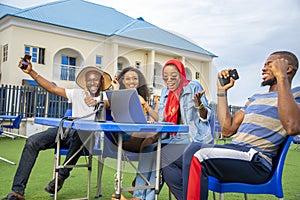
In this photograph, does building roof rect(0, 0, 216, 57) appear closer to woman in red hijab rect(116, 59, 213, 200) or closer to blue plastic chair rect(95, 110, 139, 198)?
blue plastic chair rect(95, 110, 139, 198)

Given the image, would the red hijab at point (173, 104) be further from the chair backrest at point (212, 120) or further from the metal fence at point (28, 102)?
the metal fence at point (28, 102)

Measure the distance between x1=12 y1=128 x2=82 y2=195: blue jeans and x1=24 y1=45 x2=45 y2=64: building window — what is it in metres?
9.20

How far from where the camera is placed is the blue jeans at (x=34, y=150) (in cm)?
221

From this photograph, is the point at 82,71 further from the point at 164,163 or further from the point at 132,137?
the point at 164,163

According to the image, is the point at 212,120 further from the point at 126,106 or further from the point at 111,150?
the point at 111,150

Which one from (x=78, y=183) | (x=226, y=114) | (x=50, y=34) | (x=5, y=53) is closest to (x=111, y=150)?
(x=226, y=114)

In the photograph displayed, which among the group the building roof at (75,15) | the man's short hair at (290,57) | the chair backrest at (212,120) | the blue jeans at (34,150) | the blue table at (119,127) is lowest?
the blue jeans at (34,150)

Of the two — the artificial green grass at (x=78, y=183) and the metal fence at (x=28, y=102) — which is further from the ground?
the metal fence at (x=28, y=102)

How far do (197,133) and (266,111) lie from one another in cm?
35

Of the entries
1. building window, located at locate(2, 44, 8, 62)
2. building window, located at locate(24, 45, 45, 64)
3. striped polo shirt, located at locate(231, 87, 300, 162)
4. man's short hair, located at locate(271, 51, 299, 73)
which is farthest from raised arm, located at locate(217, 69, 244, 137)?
building window, located at locate(2, 44, 8, 62)

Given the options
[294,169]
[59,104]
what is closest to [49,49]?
[59,104]

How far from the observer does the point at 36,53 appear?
11.2m

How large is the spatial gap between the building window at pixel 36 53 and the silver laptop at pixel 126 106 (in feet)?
Answer: 33.4

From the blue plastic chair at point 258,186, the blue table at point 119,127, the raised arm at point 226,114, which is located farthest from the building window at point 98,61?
the blue plastic chair at point 258,186
